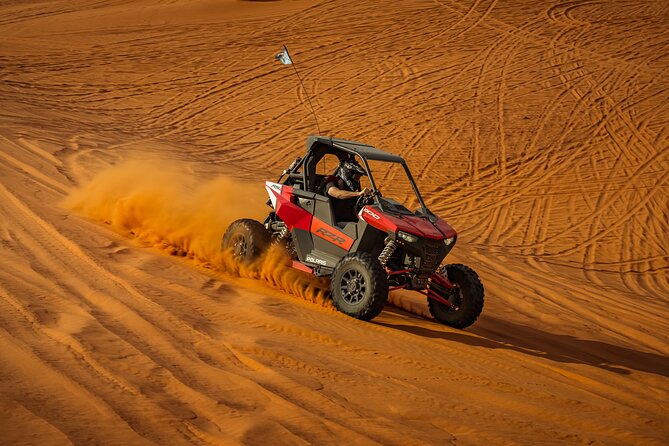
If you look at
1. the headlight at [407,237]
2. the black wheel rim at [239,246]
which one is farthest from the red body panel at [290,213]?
the headlight at [407,237]

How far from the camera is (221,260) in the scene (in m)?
8.07

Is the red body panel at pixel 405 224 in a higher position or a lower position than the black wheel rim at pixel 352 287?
higher

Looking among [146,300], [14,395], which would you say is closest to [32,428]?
[14,395]

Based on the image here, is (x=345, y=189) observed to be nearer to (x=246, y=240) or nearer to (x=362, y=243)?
(x=362, y=243)

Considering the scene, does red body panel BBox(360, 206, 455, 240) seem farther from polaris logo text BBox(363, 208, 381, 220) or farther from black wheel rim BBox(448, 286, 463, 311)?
black wheel rim BBox(448, 286, 463, 311)

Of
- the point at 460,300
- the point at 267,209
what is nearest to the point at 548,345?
the point at 460,300

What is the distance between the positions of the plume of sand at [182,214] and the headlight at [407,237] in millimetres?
1042

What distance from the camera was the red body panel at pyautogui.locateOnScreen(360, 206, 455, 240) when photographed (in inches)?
274

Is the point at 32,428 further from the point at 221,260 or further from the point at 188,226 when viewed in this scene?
the point at 188,226

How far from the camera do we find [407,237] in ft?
22.7

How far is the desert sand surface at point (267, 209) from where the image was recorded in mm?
4516

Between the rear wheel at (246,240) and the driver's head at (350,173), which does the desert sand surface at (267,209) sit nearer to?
the rear wheel at (246,240)

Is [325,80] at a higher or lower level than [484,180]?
higher

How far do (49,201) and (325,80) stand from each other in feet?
42.6
